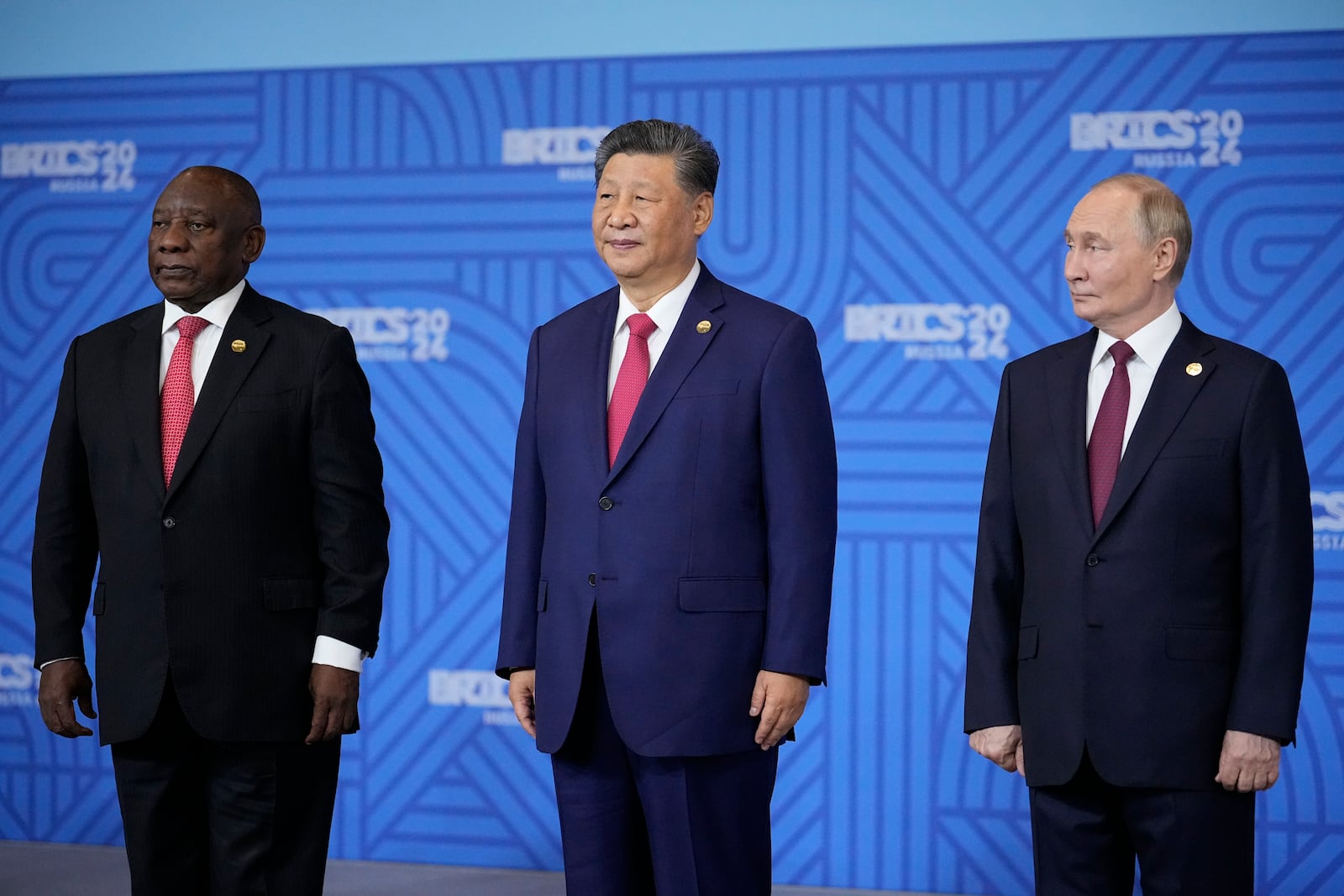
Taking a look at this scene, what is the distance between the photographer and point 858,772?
4.01 m

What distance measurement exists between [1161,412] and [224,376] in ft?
5.12

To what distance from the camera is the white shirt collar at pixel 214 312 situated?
252 centimetres

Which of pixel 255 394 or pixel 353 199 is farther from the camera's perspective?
pixel 353 199

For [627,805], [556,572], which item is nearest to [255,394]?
[556,572]

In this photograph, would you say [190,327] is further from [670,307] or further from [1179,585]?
[1179,585]

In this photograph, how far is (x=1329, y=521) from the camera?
12.4 ft

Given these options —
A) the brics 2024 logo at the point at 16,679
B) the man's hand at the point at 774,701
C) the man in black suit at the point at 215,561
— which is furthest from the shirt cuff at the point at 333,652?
the brics 2024 logo at the point at 16,679

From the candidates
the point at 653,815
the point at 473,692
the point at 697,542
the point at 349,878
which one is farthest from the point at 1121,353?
the point at 349,878

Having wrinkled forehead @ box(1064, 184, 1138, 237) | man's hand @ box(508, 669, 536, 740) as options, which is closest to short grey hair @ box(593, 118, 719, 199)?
wrinkled forehead @ box(1064, 184, 1138, 237)

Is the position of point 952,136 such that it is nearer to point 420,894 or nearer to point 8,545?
point 420,894

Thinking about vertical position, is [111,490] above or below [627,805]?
above

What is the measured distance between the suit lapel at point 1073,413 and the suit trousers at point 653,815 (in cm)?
64

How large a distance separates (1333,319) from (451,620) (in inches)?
102

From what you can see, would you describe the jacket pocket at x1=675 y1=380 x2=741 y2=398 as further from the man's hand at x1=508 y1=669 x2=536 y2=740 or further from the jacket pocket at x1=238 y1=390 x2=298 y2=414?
the jacket pocket at x1=238 y1=390 x2=298 y2=414
